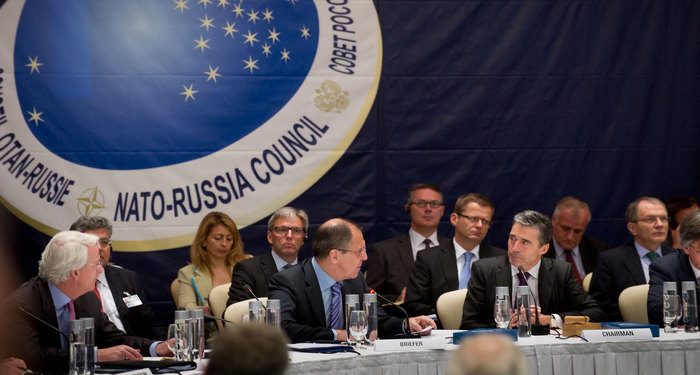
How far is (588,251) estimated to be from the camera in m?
6.98

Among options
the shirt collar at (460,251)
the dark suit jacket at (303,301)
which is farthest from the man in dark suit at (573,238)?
the dark suit jacket at (303,301)

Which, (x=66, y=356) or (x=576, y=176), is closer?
(x=66, y=356)

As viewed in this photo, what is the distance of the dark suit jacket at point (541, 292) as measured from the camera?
5.40 metres

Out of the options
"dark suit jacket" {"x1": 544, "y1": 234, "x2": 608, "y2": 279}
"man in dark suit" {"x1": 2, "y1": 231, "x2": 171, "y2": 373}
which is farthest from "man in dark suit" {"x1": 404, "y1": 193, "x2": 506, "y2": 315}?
"man in dark suit" {"x1": 2, "y1": 231, "x2": 171, "y2": 373}

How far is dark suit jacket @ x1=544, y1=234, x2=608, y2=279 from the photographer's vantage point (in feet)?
22.7

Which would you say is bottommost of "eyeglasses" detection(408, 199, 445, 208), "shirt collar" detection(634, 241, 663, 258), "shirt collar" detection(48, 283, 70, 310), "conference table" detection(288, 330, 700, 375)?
"conference table" detection(288, 330, 700, 375)

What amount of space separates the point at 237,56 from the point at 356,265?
2157 mm

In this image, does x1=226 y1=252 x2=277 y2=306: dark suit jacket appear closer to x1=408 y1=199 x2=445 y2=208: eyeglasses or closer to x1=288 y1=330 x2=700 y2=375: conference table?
x1=408 y1=199 x2=445 y2=208: eyeglasses

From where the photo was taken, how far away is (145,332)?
5.82 metres

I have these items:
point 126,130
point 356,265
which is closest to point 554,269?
point 356,265

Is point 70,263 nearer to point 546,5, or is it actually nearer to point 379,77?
point 379,77

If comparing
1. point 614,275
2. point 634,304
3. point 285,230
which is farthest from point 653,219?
point 285,230

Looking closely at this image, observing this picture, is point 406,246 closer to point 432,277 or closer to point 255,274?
point 432,277

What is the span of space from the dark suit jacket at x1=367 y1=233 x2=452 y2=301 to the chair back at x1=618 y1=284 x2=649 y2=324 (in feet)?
4.41
